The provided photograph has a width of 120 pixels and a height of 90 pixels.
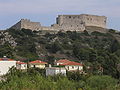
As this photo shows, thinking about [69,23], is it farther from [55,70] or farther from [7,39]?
[55,70]

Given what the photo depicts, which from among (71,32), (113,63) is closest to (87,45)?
(71,32)

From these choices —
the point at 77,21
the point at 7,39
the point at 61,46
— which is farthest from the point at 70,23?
the point at 7,39

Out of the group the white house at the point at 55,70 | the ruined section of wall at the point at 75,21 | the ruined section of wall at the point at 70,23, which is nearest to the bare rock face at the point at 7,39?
the ruined section of wall at the point at 70,23

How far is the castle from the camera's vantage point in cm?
7338

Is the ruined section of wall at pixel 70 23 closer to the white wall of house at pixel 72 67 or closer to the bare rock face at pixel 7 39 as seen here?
the bare rock face at pixel 7 39

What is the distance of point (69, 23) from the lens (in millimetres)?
77312

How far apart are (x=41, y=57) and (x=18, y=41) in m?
9.65

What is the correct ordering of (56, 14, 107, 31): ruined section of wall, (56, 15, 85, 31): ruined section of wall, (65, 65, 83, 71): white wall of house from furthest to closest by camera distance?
(56, 14, 107, 31): ruined section of wall → (56, 15, 85, 31): ruined section of wall → (65, 65, 83, 71): white wall of house

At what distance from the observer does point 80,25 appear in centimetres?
7794

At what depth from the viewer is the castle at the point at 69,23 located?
73.4m

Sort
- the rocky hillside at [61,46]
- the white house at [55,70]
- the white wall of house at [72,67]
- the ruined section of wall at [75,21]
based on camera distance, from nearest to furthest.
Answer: the white house at [55,70]
the white wall of house at [72,67]
the rocky hillside at [61,46]
the ruined section of wall at [75,21]

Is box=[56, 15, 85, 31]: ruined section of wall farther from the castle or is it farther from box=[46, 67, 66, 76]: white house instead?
box=[46, 67, 66, 76]: white house

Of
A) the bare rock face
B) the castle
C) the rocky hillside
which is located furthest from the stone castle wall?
the bare rock face

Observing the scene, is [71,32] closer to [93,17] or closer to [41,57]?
[93,17]
